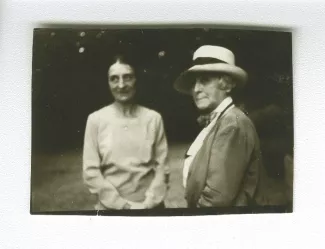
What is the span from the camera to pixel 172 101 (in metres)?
0.96

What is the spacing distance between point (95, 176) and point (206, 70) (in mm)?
363

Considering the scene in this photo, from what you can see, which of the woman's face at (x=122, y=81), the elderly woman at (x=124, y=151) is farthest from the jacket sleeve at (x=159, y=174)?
the woman's face at (x=122, y=81)

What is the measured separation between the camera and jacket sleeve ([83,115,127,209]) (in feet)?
3.09

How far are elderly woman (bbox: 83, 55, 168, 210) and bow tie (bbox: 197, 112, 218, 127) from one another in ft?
0.31

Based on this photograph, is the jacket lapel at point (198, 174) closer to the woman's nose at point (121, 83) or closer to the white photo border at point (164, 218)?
the white photo border at point (164, 218)

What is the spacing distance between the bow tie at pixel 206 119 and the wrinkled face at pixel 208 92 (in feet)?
0.05

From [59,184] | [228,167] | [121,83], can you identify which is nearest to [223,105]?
[228,167]

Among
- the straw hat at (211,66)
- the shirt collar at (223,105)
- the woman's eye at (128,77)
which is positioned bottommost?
the shirt collar at (223,105)

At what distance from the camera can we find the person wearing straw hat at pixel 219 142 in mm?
961

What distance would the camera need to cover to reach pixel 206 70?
3.19 ft

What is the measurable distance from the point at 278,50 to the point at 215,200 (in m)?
0.39

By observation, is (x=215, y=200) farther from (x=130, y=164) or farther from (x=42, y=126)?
(x=42, y=126)

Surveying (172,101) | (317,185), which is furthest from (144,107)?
(317,185)

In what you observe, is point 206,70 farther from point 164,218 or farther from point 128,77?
point 164,218
